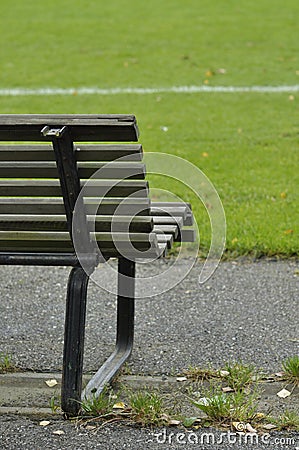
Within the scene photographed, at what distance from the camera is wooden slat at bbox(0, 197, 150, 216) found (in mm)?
3732

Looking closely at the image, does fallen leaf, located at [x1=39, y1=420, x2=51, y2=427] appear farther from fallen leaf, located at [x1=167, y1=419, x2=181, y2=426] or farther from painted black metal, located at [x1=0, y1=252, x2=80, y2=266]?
painted black metal, located at [x1=0, y1=252, x2=80, y2=266]

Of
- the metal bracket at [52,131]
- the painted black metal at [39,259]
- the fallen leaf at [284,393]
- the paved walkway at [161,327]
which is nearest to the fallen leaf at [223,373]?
the paved walkway at [161,327]

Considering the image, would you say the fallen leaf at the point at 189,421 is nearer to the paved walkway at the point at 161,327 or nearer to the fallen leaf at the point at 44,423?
the paved walkway at the point at 161,327

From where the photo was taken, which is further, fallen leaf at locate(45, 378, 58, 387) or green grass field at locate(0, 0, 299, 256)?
green grass field at locate(0, 0, 299, 256)

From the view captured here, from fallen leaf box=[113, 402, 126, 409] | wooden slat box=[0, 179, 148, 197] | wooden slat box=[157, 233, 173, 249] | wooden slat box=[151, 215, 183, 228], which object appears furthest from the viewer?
wooden slat box=[151, 215, 183, 228]

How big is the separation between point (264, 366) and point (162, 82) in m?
8.23

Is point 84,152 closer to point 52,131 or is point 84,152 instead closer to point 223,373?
point 52,131

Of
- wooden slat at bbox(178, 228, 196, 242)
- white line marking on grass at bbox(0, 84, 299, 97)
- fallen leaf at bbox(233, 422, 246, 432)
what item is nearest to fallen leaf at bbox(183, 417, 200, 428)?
fallen leaf at bbox(233, 422, 246, 432)

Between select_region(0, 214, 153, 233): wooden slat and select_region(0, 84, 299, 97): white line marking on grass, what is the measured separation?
25.7 ft

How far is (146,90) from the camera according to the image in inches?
462

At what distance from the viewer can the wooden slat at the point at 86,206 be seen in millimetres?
3732

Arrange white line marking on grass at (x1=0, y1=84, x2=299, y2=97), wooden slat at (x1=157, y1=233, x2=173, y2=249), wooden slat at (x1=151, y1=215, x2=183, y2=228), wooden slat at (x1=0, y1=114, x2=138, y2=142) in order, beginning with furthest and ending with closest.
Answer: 1. white line marking on grass at (x1=0, y1=84, x2=299, y2=97)
2. wooden slat at (x1=151, y1=215, x2=183, y2=228)
3. wooden slat at (x1=157, y1=233, x2=173, y2=249)
4. wooden slat at (x1=0, y1=114, x2=138, y2=142)

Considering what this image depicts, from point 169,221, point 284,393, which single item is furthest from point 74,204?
point 284,393

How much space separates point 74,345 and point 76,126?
941 mm
